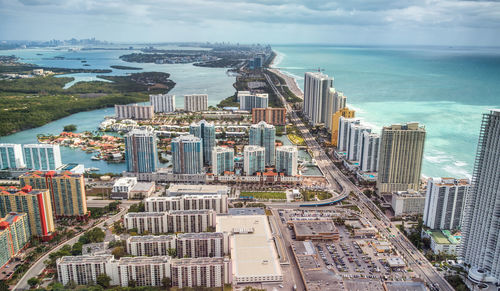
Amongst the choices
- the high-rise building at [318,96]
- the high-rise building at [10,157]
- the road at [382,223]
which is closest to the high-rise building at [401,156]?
the road at [382,223]

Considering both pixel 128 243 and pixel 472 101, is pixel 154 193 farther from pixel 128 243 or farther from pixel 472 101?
pixel 472 101

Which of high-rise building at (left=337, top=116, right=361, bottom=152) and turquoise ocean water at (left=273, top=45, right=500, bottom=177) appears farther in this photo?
high-rise building at (left=337, top=116, right=361, bottom=152)

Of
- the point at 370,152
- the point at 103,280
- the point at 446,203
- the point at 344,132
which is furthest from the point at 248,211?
the point at 344,132

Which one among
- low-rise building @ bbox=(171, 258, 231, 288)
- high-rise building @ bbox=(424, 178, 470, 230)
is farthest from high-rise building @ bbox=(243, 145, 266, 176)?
low-rise building @ bbox=(171, 258, 231, 288)

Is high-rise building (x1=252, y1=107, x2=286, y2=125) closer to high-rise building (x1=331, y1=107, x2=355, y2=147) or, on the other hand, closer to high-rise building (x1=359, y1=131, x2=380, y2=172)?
high-rise building (x1=331, y1=107, x2=355, y2=147)

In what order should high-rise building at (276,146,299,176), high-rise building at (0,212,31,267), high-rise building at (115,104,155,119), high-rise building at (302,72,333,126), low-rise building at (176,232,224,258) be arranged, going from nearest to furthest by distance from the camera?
high-rise building at (0,212,31,267) < low-rise building at (176,232,224,258) < high-rise building at (276,146,299,176) < high-rise building at (302,72,333,126) < high-rise building at (115,104,155,119)

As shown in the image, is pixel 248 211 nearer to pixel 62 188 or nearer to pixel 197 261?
pixel 197 261

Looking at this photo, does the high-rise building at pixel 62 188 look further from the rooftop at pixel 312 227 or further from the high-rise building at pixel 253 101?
the high-rise building at pixel 253 101
